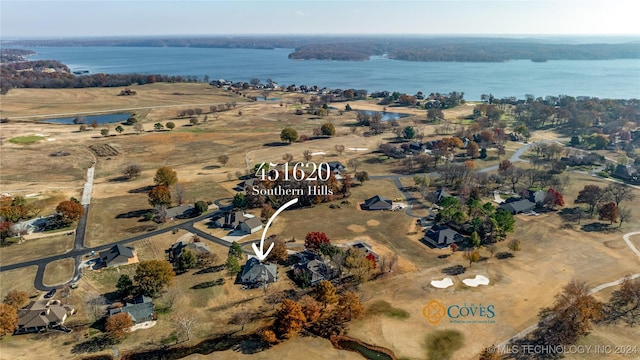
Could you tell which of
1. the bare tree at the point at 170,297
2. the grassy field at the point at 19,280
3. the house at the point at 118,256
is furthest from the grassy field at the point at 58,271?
the bare tree at the point at 170,297

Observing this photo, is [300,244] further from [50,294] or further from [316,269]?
[50,294]

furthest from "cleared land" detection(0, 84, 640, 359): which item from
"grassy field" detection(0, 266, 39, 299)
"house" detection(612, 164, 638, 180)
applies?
"house" detection(612, 164, 638, 180)

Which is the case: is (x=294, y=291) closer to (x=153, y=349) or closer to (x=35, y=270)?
(x=153, y=349)

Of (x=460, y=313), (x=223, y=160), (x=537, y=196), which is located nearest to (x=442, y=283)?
(x=460, y=313)

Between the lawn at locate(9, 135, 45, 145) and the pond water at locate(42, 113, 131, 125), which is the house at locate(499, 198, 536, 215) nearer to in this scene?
the lawn at locate(9, 135, 45, 145)

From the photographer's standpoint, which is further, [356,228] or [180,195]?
[180,195]
